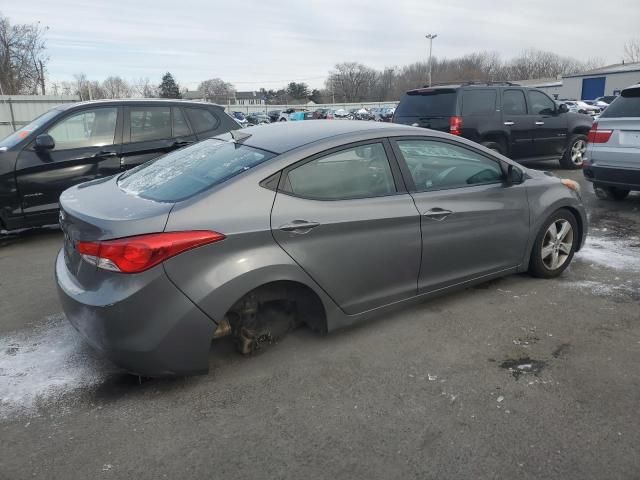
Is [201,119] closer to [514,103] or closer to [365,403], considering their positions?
[365,403]

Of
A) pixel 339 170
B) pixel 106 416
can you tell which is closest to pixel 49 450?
pixel 106 416

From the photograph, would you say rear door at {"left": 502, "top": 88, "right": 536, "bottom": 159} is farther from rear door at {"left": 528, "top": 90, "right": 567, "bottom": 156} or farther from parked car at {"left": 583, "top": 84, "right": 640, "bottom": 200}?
parked car at {"left": 583, "top": 84, "right": 640, "bottom": 200}

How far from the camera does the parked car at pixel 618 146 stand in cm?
661

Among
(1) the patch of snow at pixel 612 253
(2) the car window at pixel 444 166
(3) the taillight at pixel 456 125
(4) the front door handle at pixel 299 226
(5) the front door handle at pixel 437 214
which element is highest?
(3) the taillight at pixel 456 125

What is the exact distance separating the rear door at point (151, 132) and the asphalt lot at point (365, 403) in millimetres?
2867

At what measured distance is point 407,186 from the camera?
3.53 m

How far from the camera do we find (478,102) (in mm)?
9031

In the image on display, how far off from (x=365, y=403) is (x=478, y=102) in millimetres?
7657

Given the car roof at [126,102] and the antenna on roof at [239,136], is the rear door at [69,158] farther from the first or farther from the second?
the antenna on roof at [239,136]

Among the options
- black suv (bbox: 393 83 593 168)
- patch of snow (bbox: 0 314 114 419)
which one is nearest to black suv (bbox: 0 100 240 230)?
patch of snow (bbox: 0 314 114 419)

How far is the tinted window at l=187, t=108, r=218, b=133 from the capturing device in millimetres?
6879

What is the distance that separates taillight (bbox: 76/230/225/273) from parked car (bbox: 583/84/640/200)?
20.8ft

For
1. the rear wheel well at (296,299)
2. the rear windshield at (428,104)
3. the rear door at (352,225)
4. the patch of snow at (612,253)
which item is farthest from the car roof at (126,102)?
the patch of snow at (612,253)

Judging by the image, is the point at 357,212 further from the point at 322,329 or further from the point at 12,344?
the point at 12,344
